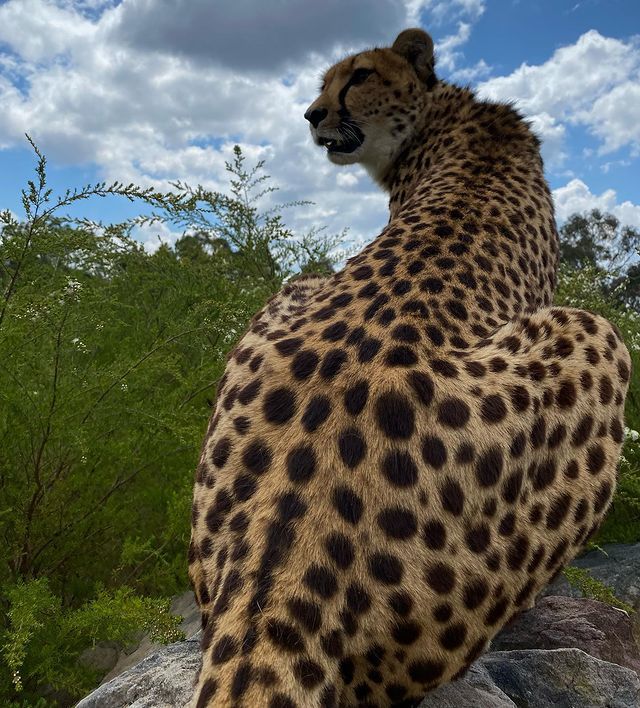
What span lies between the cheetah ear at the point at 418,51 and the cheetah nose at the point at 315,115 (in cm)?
59

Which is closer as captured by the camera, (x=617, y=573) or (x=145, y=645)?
(x=145, y=645)

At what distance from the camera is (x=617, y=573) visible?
4246 mm

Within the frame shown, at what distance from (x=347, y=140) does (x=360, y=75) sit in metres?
0.37

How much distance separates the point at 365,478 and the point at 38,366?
8.43 feet

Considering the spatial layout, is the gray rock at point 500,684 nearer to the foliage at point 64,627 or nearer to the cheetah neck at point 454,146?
the foliage at point 64,627

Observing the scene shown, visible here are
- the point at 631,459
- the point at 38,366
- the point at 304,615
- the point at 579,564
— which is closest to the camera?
the point at 304,615

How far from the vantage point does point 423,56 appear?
4305 mm

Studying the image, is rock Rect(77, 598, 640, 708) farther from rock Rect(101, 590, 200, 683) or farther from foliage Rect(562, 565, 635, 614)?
rock Rect(101, 590, 200, 683)

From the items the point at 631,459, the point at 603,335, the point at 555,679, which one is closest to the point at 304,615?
the point at 603,335

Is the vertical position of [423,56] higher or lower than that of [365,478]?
higher

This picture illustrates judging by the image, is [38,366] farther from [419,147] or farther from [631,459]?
[631,459]

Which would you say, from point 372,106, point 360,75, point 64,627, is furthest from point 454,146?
point 64,627

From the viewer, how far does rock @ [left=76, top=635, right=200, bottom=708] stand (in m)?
2.44

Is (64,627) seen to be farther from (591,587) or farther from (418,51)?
(418,51)
